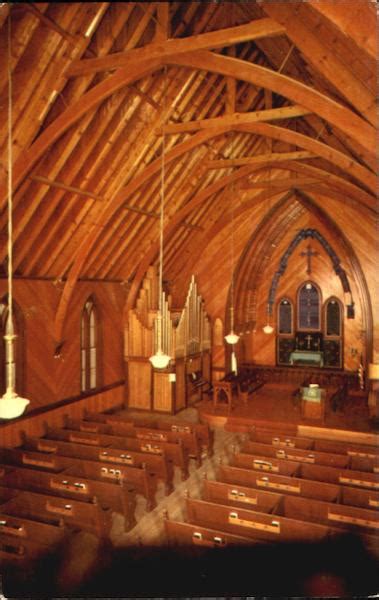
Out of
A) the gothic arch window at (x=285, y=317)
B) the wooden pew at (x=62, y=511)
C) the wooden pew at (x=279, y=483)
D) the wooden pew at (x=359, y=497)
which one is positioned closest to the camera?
the wooden pew at (x=62, y=511)

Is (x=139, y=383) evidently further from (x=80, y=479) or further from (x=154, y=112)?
(x=154, y=112)

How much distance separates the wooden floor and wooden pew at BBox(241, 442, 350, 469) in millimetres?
4136

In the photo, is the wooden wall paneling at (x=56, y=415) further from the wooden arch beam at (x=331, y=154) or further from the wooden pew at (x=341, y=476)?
the wooden arch beam at (x=331, y=154)

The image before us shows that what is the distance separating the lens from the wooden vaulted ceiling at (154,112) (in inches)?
244

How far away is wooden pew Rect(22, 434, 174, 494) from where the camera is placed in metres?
8.76

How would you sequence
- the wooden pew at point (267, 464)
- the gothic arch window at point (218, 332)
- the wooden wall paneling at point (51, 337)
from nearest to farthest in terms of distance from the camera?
the wooden pew at point (267, 464), the wooden wall paneling at point (51, 337), the gothic arch window at point (218, 332)

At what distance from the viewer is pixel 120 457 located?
349 inches

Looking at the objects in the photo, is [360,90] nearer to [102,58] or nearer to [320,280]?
[102,58]

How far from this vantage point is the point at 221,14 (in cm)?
905

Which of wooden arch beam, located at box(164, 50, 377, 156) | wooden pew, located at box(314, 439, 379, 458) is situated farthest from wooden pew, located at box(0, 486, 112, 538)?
wooden arch beam, located at box(164, 50, 377, 156)

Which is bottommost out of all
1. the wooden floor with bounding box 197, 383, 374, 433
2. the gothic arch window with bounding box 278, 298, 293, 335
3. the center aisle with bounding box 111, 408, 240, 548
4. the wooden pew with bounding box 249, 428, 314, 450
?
the center aisle with bounding box 111, 408, 240, 548

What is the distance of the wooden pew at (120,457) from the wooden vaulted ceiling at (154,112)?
3954mm

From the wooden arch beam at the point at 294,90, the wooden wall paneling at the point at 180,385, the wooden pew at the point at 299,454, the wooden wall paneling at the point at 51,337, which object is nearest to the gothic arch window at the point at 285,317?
the wooden wall paneling at the point at 180,385

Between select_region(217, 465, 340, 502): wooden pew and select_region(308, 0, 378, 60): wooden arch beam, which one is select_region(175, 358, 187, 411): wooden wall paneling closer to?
select_region(217, 465, 340, 502): wooden pew
